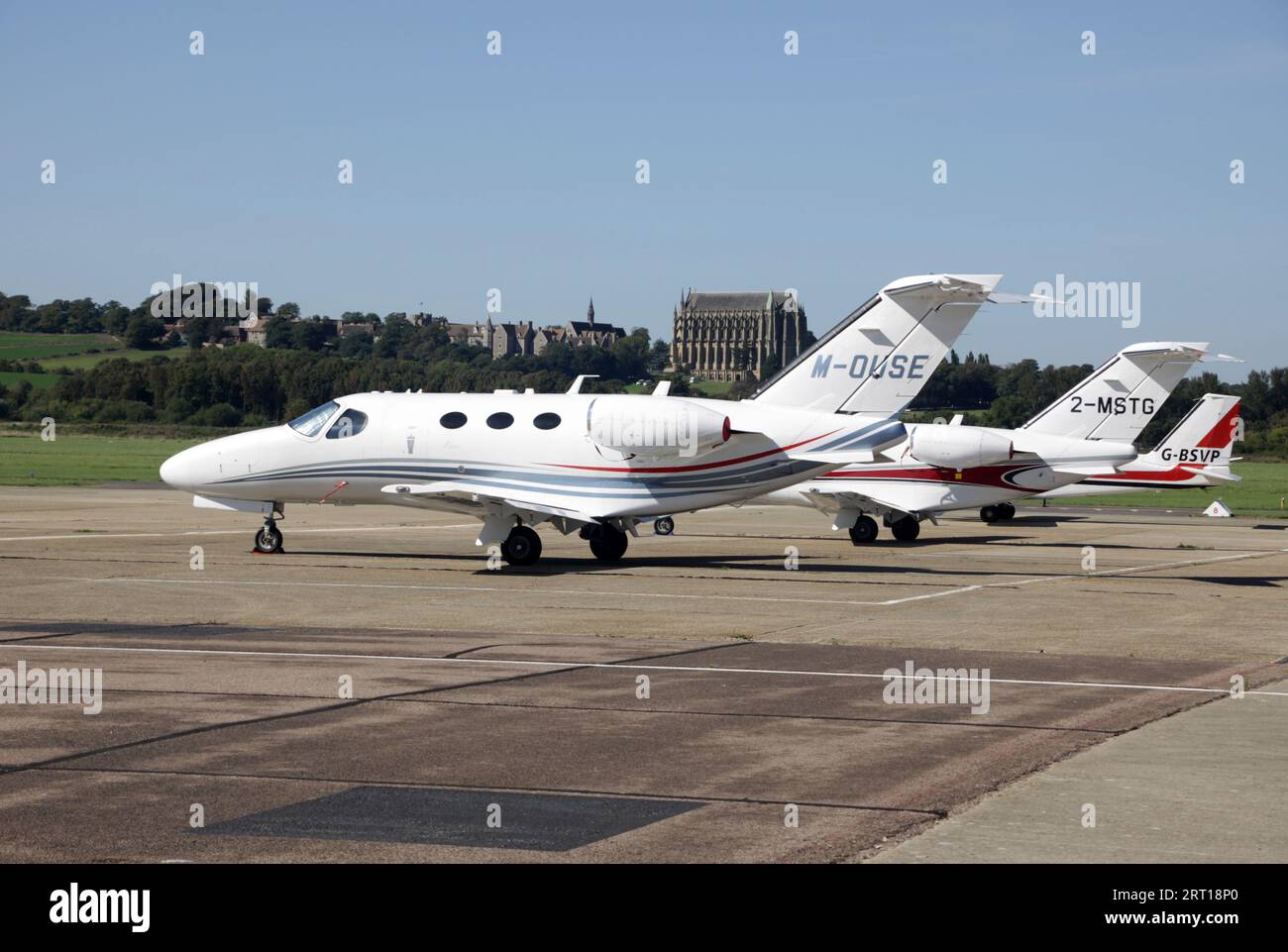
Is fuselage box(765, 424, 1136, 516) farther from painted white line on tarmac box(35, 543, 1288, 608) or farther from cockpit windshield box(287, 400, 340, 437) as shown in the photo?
cockpit windshield box(287, 400, 340, 437)

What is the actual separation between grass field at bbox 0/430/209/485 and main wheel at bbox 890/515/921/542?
1440 inches

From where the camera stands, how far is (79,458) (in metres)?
83.8

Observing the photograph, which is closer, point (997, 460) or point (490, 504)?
point (490, 504)

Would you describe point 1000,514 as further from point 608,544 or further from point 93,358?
point 93,358

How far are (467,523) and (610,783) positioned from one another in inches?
1350

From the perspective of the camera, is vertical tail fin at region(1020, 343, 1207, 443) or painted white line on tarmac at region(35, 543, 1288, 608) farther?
vertical tail fin at region(1020, 343, 1207, 443)

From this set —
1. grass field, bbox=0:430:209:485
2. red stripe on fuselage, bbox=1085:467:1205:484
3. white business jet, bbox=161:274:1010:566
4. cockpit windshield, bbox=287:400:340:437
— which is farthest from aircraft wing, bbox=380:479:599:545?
grass field, bbox=0:430:209:485

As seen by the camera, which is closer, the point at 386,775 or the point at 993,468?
the point at 386,775

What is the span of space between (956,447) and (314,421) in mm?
16216

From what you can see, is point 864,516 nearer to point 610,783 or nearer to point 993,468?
point 993,468

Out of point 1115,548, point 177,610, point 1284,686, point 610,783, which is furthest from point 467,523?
point 610,783

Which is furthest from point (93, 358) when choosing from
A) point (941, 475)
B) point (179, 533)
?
point (941, 475)

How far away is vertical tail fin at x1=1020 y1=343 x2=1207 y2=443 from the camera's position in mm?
41844
